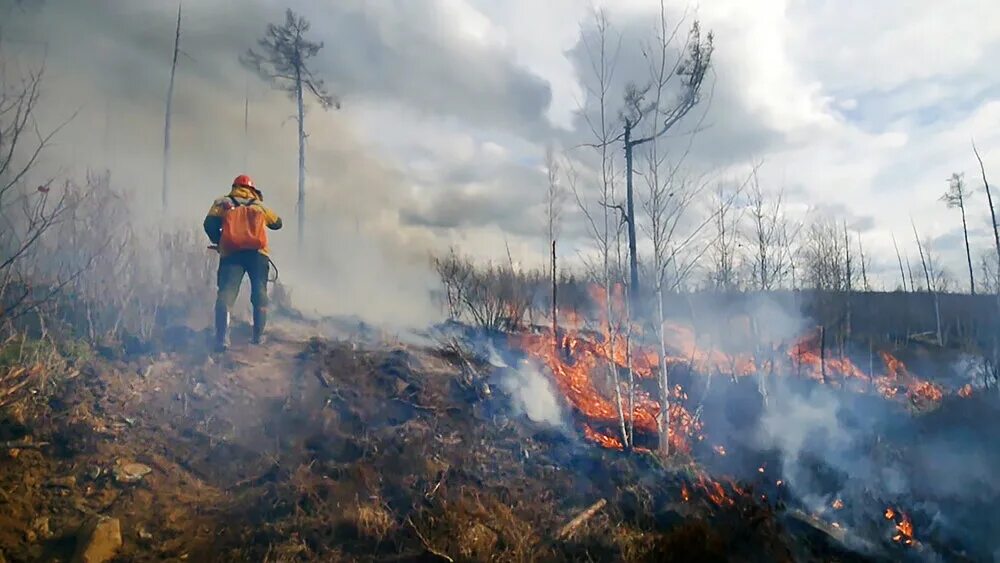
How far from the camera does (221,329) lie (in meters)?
10.8

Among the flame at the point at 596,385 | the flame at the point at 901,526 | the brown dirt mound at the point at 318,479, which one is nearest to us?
the brown dirt mound at the point at 318,479

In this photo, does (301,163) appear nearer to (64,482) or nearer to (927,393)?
A: (64,482)

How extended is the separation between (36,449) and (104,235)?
469 cm

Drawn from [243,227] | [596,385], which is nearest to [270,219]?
[243,227]

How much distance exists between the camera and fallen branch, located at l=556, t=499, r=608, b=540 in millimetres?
7998

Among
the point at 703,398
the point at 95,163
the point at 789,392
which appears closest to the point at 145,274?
the point at 95,163

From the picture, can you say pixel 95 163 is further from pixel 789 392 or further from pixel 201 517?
pixel 789 392

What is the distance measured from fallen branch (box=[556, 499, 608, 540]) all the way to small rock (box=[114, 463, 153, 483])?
5521 mm

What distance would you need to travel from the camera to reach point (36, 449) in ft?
24.2

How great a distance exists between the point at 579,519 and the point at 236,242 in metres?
7.67

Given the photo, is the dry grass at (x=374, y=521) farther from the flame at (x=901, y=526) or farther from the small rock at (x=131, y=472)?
the flame at (x=901, y=526)

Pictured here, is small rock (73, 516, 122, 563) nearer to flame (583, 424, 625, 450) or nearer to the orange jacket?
the orange jacket

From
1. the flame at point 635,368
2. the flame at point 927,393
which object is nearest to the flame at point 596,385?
the flame at point 635,368

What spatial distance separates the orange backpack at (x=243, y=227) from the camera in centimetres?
1077
